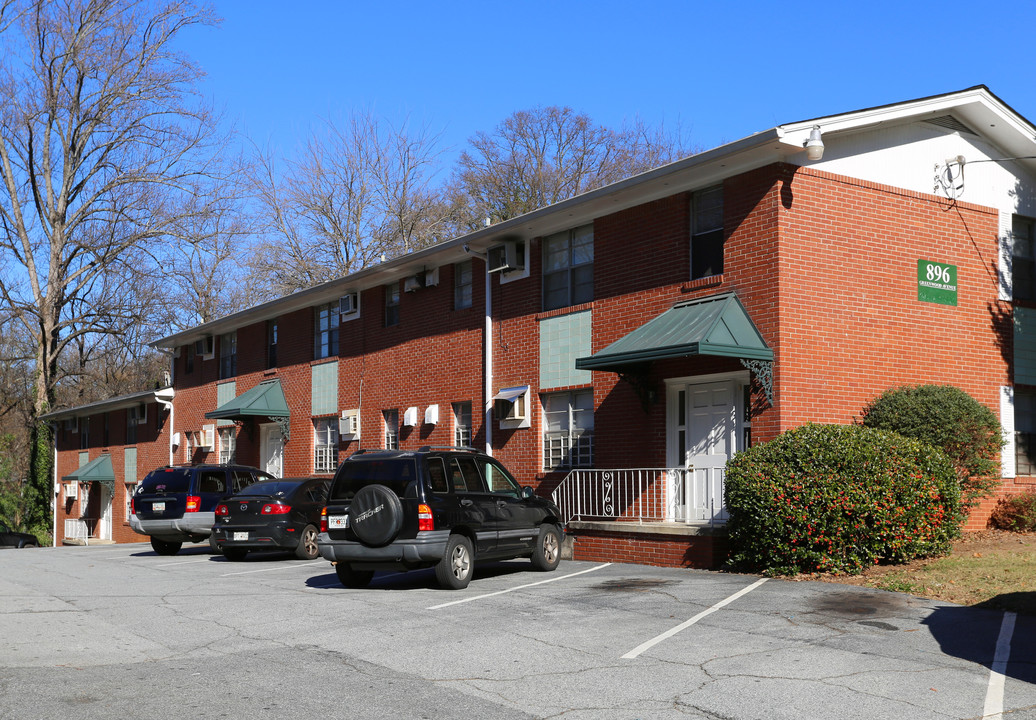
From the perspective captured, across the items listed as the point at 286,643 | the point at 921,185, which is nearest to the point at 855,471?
the point at 921,185

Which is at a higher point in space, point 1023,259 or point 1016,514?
point 1023,259

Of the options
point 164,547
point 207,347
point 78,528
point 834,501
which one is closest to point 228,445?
point 207,347

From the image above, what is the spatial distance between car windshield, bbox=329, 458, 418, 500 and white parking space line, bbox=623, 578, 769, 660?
4054 mm

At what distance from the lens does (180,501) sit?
20.6 metres

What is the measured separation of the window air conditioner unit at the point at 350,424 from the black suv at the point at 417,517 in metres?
11.2

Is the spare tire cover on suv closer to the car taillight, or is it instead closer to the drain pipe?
the car taillight

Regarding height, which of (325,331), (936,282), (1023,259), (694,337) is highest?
(1023,259)

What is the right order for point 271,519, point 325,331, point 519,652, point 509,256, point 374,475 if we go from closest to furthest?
1. point 519,652
2. point 374,475
3. point 271,519
4. point 509,256
5. point 325,331

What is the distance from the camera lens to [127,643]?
946cm

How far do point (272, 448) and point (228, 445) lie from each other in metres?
2.99

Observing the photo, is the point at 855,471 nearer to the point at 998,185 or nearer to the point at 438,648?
the point at 438,648

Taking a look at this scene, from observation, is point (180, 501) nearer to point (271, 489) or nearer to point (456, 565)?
point (271, 489)

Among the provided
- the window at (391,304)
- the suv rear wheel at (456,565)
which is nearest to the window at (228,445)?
the window at (391,304)

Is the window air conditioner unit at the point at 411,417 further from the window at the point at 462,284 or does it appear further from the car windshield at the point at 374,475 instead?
the car windshield at the point at 374,475
